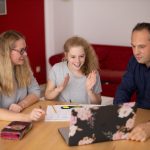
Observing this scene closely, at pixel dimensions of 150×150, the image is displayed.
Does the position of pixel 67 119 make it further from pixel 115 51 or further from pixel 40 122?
pixel 115 51

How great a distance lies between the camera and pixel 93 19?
200 inches

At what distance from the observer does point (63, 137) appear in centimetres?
149

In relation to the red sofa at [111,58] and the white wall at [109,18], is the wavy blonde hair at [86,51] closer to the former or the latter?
the red sofa at [111,58]

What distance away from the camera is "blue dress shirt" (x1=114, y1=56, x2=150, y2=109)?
2.07 meters

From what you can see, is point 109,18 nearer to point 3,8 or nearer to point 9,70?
point 3,8

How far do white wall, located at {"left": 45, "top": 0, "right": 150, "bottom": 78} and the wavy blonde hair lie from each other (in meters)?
2.49

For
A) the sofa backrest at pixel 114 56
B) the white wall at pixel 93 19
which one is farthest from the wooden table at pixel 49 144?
the white wall at pixel 93 19

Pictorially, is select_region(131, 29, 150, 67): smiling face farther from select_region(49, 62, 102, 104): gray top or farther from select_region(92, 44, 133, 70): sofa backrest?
select_region(92, 44, 133, 70): sofa backrest

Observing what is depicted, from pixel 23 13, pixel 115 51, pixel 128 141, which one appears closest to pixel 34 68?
pixel 23 13

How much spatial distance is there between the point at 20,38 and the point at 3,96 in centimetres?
40

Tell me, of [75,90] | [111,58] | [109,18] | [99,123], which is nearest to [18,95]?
[75,90]

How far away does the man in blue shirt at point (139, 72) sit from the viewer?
193 cm

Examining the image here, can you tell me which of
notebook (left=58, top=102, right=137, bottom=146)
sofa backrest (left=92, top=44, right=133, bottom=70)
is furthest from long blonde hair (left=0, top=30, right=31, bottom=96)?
sofa backrest (left=92, top=44, right=133, bottom=70)

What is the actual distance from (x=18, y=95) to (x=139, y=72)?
0.86 m
